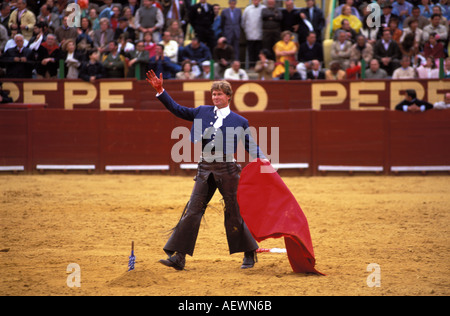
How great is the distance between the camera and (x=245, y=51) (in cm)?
1399

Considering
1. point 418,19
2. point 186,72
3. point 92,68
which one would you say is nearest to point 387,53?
point 418,19

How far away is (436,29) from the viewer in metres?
12.5

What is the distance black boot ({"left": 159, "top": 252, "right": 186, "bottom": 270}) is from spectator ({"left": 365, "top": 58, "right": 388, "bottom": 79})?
8.13 meters

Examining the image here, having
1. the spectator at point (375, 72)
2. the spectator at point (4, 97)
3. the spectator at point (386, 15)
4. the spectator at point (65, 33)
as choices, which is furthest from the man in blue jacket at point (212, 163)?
the spectator at point (386, 15)

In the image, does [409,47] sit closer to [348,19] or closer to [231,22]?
[348,19]

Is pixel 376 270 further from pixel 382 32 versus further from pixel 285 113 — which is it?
pixel 382 32

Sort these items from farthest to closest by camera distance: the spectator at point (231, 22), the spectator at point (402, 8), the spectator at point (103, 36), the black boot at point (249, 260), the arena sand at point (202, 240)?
the spectator at point (402, 8) < the spectator at point (231, 22) < the spectator at point (103, 36) < the black boot at point (249, 260) < the arena sand at point (202, 240)

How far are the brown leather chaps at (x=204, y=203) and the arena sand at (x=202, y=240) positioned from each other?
0.77ft

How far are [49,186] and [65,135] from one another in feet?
6.50

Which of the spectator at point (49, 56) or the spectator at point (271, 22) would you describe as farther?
the spectator at point (271, 22)

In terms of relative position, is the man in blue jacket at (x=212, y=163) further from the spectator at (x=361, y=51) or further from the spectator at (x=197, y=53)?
the spectator at (x=361, y=51)

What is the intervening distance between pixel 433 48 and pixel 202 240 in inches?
302

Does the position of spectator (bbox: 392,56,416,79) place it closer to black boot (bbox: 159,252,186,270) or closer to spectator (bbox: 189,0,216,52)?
spectator (bbox: 189,0,216,52)

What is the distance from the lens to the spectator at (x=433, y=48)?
12.3 meters
